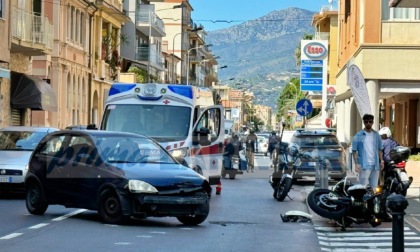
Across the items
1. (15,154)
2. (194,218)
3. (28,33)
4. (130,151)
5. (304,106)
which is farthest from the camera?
(304,106)

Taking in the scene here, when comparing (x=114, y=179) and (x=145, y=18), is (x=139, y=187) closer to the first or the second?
(x=114, y=179)

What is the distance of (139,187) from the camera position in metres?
15.8

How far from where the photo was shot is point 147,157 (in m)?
17.2

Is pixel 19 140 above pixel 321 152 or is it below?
above

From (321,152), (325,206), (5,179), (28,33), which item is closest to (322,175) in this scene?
(325,206)

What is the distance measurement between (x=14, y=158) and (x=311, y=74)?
110 ft

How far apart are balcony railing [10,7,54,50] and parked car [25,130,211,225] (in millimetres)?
18772

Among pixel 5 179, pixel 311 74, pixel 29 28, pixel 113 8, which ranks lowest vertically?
pixel 5 179

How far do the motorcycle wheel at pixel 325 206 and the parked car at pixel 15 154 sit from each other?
7795 millimetres

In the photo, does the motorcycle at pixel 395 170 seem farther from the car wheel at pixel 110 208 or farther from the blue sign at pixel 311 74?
the blue sign at pixel 311 74

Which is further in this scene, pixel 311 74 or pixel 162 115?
pixel 311 74

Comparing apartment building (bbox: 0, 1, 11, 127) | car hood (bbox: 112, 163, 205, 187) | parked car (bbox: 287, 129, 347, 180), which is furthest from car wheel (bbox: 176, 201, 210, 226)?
apartment building (bbox: 0, 1, 11, 127)

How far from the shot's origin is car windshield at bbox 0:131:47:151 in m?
23.9

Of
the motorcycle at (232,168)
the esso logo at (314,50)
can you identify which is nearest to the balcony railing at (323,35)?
the esso logo at (314,50)
